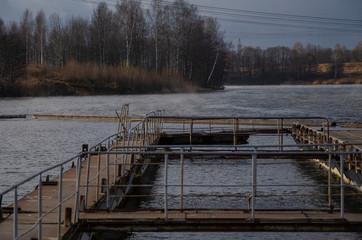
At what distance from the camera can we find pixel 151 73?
8444 centimetres

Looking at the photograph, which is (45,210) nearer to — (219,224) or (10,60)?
(219,224)

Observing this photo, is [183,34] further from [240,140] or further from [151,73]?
[240,140]

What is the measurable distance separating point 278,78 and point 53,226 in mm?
193550

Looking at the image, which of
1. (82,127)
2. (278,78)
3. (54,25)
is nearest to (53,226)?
(82,127)

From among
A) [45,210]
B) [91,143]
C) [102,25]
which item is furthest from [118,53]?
[45,210]

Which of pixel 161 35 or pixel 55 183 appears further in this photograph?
pixel 161 35

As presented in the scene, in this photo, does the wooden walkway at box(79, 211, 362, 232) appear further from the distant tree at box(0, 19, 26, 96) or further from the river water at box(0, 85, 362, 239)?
the distant tree at box(0, 19, 26, 96)

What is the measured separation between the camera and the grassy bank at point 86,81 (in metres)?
73.1

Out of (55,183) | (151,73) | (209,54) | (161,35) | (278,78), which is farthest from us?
(278,78)

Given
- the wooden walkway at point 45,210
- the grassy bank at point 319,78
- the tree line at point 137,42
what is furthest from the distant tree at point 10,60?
the grassy bank at point 319,78

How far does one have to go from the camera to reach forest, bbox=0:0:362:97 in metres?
75.3

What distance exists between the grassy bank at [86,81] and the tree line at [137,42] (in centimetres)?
128

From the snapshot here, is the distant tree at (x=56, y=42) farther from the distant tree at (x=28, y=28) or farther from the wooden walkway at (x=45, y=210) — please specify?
the wooden walkway at (x=45, y=210)

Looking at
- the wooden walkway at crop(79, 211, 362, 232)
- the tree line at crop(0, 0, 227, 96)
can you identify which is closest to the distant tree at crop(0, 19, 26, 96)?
the tree line at crop(0, 0, 227, 96)
